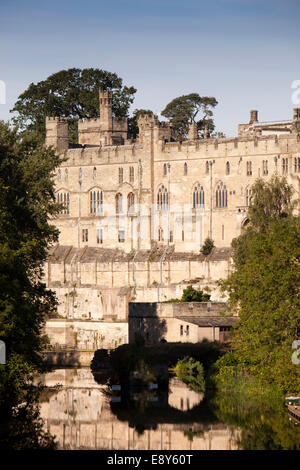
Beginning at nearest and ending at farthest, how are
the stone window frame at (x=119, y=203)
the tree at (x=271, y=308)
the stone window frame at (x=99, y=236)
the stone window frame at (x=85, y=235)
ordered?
the tree at (x=271, y=308)
the stone window frame at (x=119, y=203)
the stone window frame at (x=99, y=236)
the stone window frame at (x=85, y=235)

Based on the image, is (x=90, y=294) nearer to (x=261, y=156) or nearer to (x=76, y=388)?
(x=261, y=156)

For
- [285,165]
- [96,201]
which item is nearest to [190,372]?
[285,165]

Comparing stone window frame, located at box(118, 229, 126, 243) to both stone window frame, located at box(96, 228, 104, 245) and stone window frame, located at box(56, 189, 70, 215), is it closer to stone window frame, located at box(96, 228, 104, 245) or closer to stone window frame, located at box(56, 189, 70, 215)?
stone window frame, located at box(96, 228, 104, 245)

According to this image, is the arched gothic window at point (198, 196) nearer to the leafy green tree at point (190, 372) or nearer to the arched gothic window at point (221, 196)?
the arched gothic window at point (221, 196)

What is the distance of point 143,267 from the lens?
8312 cm

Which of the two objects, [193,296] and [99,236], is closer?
[193,296]

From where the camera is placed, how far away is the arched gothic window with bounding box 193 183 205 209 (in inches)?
3332

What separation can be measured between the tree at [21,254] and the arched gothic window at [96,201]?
34.7 m

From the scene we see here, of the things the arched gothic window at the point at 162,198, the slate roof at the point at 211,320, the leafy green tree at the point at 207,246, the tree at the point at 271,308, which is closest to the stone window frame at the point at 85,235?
the arched gothic window at the point at 162,198

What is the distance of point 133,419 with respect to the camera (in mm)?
47906

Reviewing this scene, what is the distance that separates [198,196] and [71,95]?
75.4ft

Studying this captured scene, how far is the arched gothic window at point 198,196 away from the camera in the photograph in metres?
84.6

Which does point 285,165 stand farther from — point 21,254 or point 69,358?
point 21,254
